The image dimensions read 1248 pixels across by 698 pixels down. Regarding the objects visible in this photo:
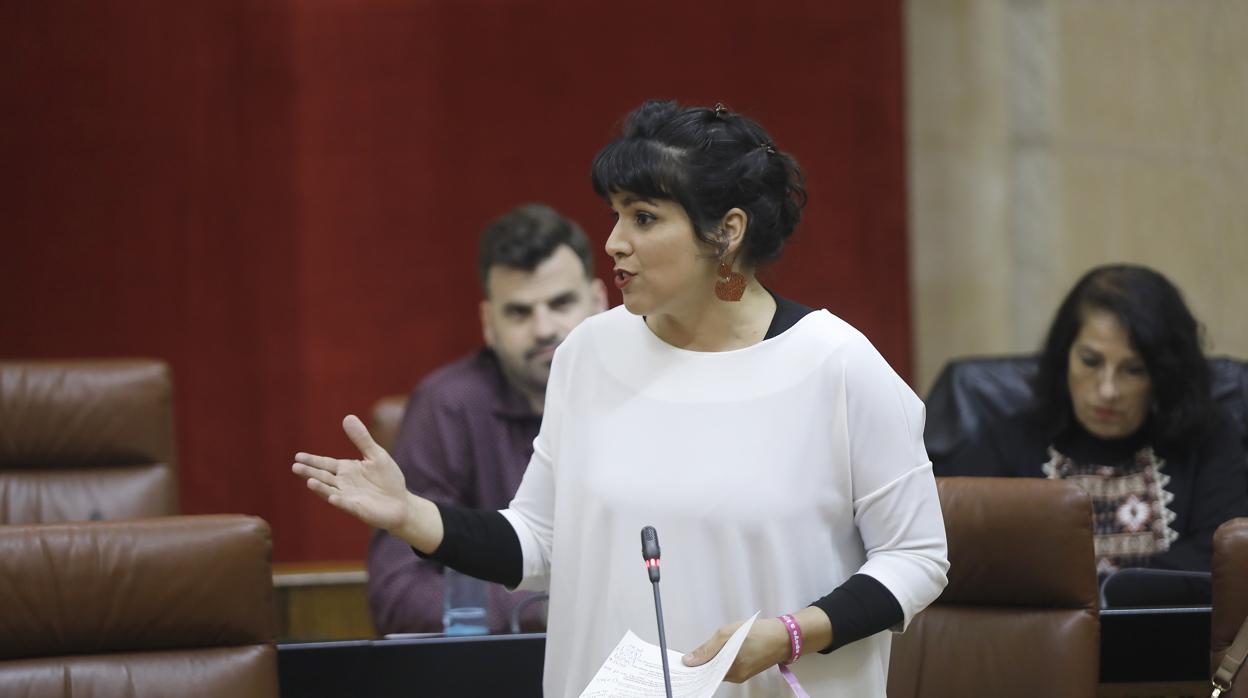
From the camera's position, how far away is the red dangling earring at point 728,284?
1.70 meters

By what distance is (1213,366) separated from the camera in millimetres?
3006

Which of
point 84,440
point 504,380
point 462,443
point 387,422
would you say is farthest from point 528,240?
point 84,440

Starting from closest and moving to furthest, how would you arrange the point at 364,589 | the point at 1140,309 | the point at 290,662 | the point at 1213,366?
1. the point at 290,662
2. the point at 1140,309
3. the point at 1213,366
4. the point at 364,589

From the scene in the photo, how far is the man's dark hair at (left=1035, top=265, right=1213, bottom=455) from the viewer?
276 cm

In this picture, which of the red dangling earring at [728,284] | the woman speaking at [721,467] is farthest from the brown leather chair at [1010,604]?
the red dangling earring at [728,284]

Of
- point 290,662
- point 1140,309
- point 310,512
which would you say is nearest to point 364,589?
point 310,512

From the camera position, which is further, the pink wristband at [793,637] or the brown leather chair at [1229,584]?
the brown leather chair at [1229,584]

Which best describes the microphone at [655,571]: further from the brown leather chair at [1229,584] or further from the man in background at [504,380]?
the man in background at [504,380]

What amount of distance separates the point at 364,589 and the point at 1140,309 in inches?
76.5

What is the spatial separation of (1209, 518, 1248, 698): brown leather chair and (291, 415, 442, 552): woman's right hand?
1095 millimetres

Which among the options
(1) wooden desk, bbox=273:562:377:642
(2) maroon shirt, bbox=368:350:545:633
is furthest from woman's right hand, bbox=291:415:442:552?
(1) wooden desk, bbox=273:562:377:642

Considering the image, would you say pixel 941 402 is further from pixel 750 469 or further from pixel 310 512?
pixel 310 512

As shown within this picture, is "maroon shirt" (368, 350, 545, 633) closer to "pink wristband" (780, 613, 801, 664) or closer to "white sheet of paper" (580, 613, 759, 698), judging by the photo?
"white sheet of paper" (580, 613, 759, 698)

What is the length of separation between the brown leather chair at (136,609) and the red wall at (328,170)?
253 cm
